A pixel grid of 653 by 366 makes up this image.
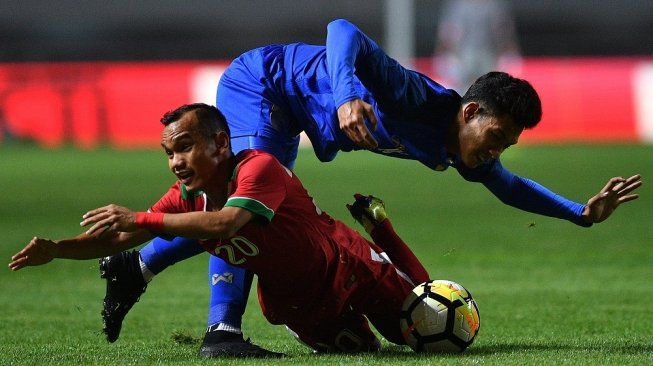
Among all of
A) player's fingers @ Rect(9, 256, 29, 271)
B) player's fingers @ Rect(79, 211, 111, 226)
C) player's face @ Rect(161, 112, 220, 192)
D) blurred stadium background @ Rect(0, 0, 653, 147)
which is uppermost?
player's face @ Rect(161, 112, 220, 192)

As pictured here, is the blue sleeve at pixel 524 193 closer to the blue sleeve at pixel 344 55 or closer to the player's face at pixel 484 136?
the player's face at pixel 484 136

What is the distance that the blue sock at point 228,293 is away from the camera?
635cm

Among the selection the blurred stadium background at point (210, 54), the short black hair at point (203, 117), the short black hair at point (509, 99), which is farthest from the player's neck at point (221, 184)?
the blurred stadium background at point (210, 54)

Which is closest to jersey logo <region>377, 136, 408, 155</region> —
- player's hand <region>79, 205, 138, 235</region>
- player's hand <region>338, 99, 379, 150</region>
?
player's hand <region>338, 99, 379, 150</region>

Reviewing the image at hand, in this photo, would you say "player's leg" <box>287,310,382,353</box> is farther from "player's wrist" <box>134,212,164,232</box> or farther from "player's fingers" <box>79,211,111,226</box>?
"player's fingers" <box>79,211,111,226</box>

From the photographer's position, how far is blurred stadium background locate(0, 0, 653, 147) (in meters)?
25.8

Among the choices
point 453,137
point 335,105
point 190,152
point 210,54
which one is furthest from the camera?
point 210,54

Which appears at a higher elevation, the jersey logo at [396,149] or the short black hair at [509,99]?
the short black hair at [509,99]

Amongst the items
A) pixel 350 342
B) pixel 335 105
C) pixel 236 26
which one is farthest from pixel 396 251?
pixel 236 26

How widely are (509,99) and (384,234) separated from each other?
1057 mm

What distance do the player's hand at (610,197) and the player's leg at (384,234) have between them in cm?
93

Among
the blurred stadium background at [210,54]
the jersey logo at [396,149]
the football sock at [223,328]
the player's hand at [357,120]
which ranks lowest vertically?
the blurred stadium background at [210,54]

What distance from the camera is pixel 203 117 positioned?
19.3 feet

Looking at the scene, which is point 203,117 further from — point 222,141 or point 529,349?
point 529,349
